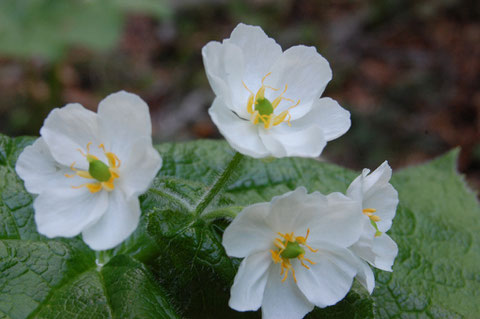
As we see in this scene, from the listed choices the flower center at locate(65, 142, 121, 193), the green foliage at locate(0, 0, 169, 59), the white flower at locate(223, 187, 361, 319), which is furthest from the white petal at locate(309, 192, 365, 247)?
the green foliage at locate(0, 0, 169, 59)

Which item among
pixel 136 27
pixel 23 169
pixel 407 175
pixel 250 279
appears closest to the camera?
pixel 250 279

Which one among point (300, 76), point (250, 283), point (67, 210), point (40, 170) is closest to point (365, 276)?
point (250, 283)

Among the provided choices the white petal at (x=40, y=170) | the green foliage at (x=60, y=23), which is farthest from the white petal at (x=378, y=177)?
the green foliage at (x=60, y=23)

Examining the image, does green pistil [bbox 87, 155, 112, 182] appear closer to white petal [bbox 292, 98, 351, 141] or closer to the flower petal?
white petal [bbox 292, 98, 351, 141]

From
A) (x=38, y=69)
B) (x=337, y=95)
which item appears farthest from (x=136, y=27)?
(x=337, y=95)

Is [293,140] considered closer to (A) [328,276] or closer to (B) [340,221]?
(B) [340,221]

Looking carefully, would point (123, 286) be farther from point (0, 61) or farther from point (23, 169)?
point (0, 61)

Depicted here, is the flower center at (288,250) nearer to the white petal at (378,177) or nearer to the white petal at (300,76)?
the white petal at (378,177)

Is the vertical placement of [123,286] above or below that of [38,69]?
above
